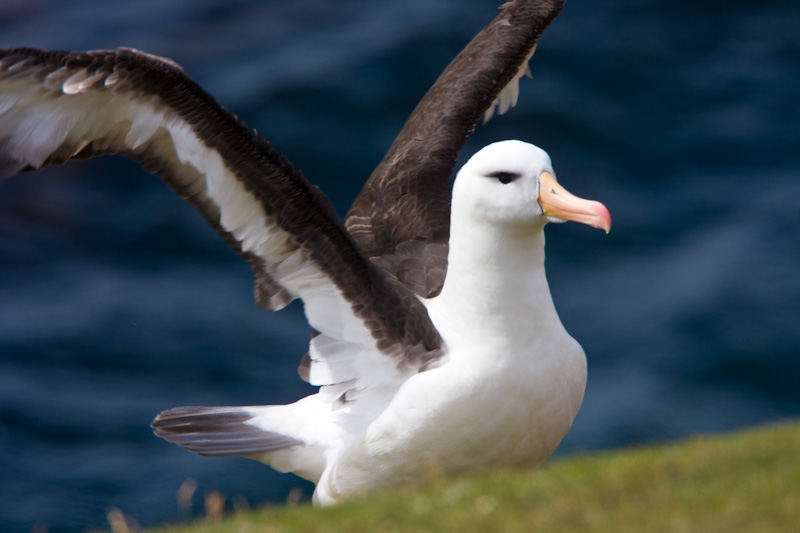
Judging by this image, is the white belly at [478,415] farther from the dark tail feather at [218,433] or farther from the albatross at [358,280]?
the dark tail feather at [218,433]

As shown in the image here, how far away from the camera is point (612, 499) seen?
163 inches

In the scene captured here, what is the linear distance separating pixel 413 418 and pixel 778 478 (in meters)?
2.46

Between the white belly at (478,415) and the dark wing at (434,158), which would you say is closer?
the white belly at (478,415)

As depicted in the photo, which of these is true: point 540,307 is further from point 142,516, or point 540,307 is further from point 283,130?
point 283,130

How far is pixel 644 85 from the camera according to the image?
18.9m

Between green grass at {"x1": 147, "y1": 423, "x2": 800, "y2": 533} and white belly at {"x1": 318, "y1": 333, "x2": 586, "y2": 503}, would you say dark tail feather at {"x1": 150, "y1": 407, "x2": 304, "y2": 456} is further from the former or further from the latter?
green grass at {"x1": 147, "y1": 423, "x2": 800, "y2": 533}

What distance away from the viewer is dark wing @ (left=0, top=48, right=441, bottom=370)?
5668 mm

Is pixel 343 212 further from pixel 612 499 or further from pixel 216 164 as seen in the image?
pixel 612 499

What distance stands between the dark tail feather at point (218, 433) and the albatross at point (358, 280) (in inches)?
0.6

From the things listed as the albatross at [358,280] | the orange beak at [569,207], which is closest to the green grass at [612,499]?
the albatross at [358,280]

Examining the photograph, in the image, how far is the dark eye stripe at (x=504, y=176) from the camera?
20.3 feet

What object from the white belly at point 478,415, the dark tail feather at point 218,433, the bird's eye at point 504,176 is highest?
the bird's eye at point 504,176

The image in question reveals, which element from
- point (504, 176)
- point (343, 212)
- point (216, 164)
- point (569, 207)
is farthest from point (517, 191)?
point (343, 212)

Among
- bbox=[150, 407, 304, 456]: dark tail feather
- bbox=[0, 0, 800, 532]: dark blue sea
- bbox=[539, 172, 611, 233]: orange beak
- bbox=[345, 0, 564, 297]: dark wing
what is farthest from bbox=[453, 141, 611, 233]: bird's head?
bbox=[0, 0, 800, 532]: dark blue sea
